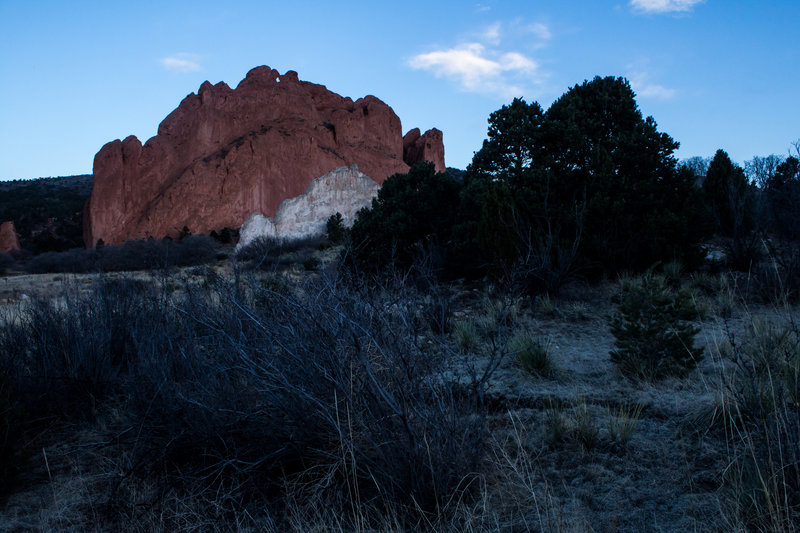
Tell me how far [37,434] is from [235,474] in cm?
255

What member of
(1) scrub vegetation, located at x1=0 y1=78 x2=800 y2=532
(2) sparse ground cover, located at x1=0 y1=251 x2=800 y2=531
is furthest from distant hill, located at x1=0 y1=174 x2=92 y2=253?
(2) sparse ground cover, located at x1=0 y1=251 x2=800 y2=531

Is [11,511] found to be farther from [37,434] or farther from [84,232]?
[84,232]

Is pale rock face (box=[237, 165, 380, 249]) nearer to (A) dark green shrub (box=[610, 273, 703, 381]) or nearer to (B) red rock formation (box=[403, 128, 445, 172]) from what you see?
(B) red rock formation (box=[403, 128, 445, 172])

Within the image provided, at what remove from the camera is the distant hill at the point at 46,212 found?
133 feet

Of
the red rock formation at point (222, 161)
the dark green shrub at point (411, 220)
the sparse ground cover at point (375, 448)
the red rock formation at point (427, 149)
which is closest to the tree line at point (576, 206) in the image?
the dark green shrub at point (411, 220)

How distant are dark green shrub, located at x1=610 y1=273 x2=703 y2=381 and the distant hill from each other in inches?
1674

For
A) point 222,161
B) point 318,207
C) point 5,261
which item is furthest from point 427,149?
point 5,261

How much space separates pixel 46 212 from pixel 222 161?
18.6m

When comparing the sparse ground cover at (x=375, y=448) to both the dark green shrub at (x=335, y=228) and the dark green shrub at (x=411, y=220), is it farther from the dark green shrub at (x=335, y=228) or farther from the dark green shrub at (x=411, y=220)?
the dark green shrub at (x=335, y=228)

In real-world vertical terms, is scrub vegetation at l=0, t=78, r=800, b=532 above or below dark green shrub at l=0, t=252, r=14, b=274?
below

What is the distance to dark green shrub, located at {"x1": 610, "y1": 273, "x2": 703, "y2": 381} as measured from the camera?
16.9 ft

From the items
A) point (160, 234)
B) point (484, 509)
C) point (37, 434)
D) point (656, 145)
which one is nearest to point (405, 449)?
point (484, 509)

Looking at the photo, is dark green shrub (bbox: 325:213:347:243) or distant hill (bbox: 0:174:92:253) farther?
distant hill (bbox: 0:174:92:253)

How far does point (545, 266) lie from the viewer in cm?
1014
